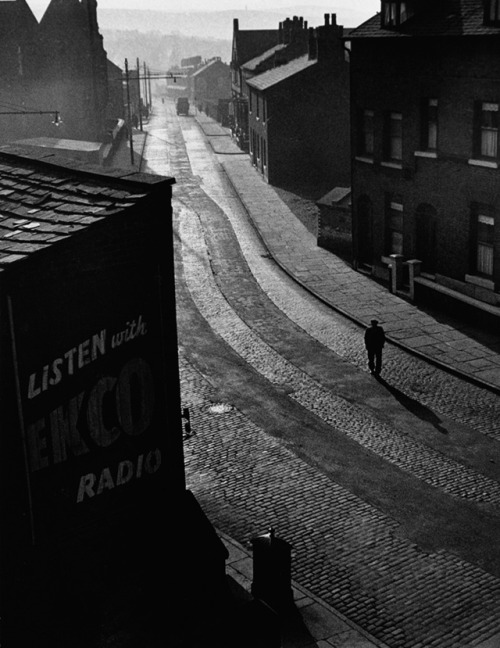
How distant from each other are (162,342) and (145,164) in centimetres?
5428

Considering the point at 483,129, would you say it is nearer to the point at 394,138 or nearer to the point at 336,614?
the point at 394,138

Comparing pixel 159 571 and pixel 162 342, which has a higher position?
pixel 162 342

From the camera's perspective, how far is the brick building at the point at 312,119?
169 feet

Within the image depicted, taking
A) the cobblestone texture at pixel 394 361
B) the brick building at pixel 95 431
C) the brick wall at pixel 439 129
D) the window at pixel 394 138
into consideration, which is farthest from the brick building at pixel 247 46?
the brick building at pixel 95 431

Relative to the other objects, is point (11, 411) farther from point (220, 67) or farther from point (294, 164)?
point (220, 67)

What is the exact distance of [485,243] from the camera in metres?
27.8

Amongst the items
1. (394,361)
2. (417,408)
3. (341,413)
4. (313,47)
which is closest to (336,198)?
(394,361)

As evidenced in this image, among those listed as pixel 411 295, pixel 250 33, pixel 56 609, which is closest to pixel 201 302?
pixel 411 295

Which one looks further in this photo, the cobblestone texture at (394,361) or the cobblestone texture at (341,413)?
the cobblestone texture at (394,361)

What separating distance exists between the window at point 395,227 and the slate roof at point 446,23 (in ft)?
18.2

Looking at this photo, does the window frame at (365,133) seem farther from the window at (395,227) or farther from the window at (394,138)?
the window at (395,227)

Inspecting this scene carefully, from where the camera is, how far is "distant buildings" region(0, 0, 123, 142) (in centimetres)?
6675

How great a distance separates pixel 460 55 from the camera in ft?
89.2

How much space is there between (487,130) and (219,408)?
12.3m
